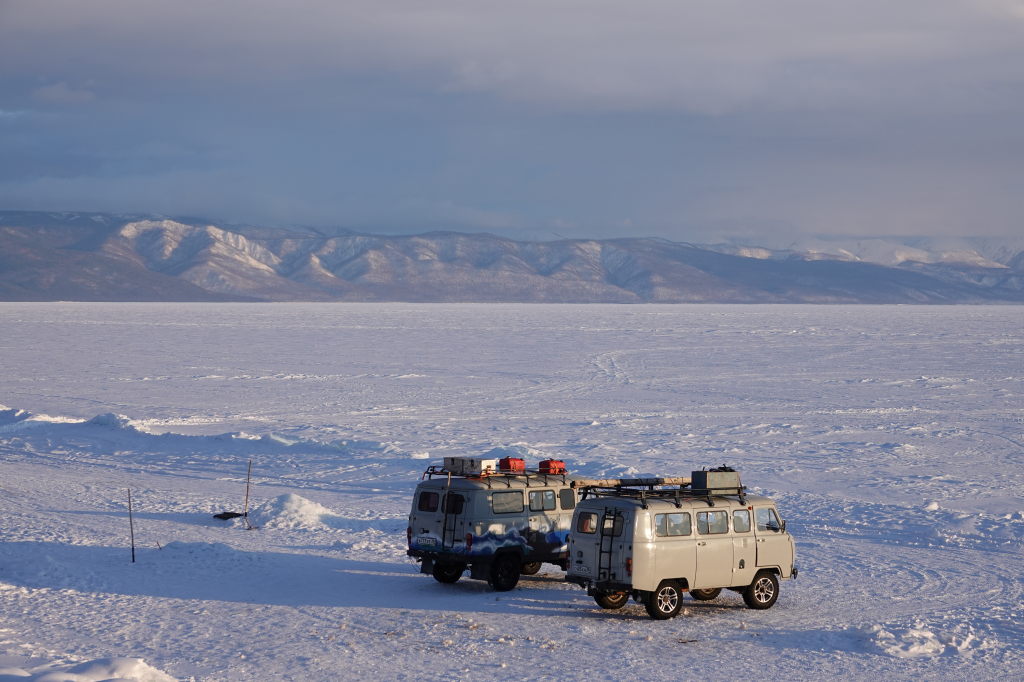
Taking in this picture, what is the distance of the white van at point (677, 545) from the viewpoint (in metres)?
16.8

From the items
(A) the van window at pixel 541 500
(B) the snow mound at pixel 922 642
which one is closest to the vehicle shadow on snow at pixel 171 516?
(A) the van window at pixel 541 500

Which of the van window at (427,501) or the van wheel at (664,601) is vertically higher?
the van window at (427,501)

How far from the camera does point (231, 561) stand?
68.5ft

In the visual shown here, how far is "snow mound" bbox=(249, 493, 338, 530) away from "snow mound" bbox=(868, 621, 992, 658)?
12.4 m

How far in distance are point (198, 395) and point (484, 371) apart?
1827 cm

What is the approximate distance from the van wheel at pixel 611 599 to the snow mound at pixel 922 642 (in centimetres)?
360

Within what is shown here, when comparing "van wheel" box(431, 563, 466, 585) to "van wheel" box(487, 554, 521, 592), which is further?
"van wheel" box(431, 563, 466, 585)

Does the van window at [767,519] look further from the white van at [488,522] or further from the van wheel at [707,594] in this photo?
the white van at [488,522]

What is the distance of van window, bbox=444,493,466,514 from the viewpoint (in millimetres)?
18906

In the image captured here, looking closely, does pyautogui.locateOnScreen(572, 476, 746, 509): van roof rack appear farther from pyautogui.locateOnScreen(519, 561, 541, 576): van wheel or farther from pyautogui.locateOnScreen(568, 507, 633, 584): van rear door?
pyautogui.locateOnScreen(519, 561, 541, 576): van wheel

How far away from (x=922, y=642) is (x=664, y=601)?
3.56 m

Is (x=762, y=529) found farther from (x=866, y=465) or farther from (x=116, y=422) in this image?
(x=116, y=422)

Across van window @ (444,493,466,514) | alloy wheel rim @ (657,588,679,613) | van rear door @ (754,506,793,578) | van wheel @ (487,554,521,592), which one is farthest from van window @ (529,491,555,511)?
van rear door @ (754,506,793,578)

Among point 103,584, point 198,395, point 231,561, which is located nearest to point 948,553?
point 231,561
